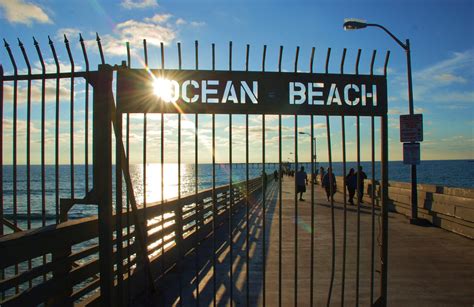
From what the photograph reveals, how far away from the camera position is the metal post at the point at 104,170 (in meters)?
4.34

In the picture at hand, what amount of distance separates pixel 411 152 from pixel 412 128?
732 millimetres

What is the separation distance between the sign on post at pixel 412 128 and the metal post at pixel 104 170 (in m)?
10.3

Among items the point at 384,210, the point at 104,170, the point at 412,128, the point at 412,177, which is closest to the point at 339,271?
the point at 384,210

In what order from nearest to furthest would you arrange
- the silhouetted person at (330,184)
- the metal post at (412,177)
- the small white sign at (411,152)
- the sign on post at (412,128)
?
the silhouetted person at (330,184), the sign on post at (412,128), the small white sign at (411,152), the metal post at (412,177)

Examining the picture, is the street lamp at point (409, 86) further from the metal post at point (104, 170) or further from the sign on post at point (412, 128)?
the metal post at point (104, 170)

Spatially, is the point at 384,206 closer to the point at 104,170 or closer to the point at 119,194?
the point at 119,194

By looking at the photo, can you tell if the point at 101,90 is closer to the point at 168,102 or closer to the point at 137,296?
the point at 168,102

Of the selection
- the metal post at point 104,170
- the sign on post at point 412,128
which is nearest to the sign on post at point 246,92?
the metal post at point 104,170

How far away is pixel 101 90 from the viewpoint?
442cm

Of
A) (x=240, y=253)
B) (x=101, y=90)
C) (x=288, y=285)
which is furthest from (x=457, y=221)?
(x=101, y=90)

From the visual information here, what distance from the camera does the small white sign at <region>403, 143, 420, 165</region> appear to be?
1256 cm

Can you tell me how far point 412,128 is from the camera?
1248 centimetres

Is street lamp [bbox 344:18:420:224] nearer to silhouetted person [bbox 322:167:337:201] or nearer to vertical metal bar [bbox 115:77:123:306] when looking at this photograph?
silhouetted person [bbox 322:167:337:201]

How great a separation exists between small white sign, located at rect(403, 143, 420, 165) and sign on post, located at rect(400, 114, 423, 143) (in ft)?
0.77
